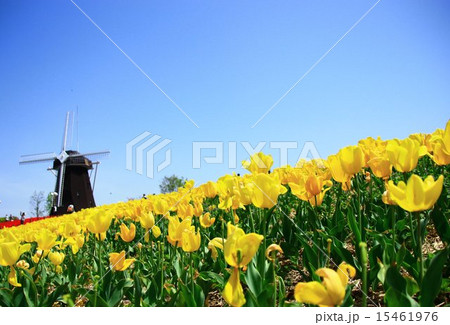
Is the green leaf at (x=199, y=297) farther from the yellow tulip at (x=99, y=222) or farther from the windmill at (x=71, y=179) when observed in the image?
the windmill at (x=71, y=179)

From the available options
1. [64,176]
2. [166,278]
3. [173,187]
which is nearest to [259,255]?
[166,278]

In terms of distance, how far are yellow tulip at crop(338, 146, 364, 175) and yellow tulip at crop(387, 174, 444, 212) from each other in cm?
73

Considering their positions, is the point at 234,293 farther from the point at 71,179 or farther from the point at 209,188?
the point at 71,179

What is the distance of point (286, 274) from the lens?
7.91ft

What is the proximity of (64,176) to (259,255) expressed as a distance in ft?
105

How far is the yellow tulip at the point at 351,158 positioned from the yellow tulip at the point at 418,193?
0.73 metres

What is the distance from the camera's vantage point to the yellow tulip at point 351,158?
196cm

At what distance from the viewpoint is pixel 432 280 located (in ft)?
3.87

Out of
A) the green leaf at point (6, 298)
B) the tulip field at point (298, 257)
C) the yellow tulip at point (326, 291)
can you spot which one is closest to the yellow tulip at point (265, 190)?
the tulip field at point (298, 257)

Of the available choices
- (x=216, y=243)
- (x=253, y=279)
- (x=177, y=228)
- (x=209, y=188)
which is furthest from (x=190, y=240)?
(x=209, y=188)

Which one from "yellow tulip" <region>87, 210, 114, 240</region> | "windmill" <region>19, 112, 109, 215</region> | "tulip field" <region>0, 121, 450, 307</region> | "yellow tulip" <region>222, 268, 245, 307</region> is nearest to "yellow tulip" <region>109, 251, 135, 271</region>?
"tulip field" <region>0, 121, 450, 307</region>

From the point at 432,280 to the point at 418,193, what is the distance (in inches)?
12.4

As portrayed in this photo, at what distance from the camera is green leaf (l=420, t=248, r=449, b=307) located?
45.6 inches
